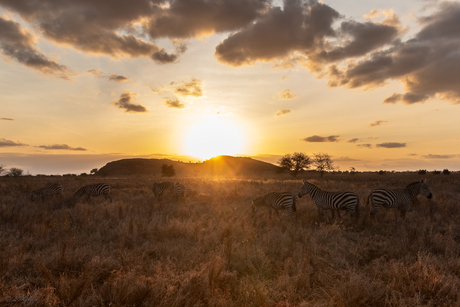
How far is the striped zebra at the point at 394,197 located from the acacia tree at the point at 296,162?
5266 cm

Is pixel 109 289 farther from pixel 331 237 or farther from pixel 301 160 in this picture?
pixel 301 160

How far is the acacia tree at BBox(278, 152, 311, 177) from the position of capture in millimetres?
64625

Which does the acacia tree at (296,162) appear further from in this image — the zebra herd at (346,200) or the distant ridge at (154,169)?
the zebra herd at (346,200)

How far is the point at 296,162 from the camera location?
66.1 meters

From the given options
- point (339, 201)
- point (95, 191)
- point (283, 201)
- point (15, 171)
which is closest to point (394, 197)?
point (339, 201)

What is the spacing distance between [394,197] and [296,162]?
5551 centimetres

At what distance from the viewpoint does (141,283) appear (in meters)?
4.74

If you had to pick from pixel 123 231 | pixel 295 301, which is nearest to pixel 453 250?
pixel 295 301

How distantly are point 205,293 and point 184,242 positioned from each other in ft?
11.6

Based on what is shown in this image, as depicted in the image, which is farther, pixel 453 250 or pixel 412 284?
pixel 453 250

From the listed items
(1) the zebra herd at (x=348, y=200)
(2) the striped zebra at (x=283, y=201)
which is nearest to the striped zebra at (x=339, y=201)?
(1) the zebra herd at (x=348, y=200)

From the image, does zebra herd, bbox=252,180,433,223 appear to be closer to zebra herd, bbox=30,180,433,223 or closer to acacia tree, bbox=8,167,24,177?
zebra herd, bbox=30,180,433,223

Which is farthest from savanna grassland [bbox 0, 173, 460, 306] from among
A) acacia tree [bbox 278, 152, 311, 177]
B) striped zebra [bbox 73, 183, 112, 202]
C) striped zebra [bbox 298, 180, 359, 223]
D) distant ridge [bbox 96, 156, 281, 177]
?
distant ridge [bbox 96, 156, 281, 177]

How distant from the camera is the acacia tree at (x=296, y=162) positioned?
6462 cm
